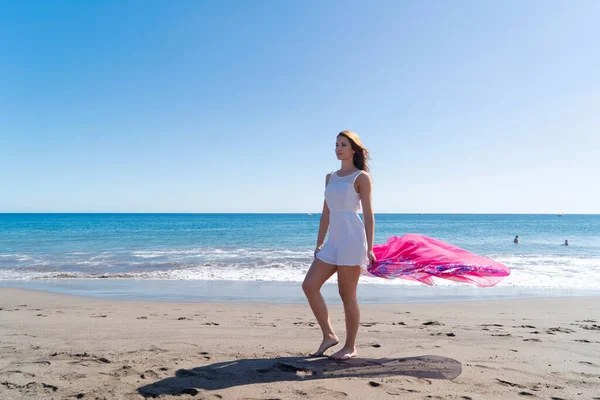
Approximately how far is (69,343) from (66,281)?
26.7ft

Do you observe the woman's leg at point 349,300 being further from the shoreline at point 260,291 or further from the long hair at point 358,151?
the shoreline at point 260,291

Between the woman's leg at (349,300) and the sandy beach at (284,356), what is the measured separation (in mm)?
131

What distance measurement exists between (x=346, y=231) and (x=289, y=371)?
1.39 meters

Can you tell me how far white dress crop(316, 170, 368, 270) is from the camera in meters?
4.12

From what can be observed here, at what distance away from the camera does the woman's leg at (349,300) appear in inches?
163

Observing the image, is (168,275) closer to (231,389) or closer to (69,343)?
(69,343)

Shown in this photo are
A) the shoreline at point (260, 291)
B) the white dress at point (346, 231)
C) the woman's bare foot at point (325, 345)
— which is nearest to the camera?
the white dress at point (346, 231)

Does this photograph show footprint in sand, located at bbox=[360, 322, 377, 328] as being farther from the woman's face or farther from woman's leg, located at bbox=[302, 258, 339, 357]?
the woman's face

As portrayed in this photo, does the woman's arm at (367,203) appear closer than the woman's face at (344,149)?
Yes

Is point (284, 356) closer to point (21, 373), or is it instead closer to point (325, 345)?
point (325, 345)

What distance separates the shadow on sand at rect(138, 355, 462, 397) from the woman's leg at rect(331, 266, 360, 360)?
103mm

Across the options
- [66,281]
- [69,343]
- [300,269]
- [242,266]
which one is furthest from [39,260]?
[69,343]

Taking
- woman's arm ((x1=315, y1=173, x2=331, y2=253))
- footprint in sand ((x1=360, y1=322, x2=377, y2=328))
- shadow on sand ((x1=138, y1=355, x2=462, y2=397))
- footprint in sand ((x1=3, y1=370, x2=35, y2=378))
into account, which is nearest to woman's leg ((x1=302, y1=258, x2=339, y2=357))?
woman's arm ((x1=315, y1=173, x2=331, y2=253))

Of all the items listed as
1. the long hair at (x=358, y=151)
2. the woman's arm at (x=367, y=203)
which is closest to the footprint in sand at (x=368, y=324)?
the woman's arm at (x=367, y=203)
